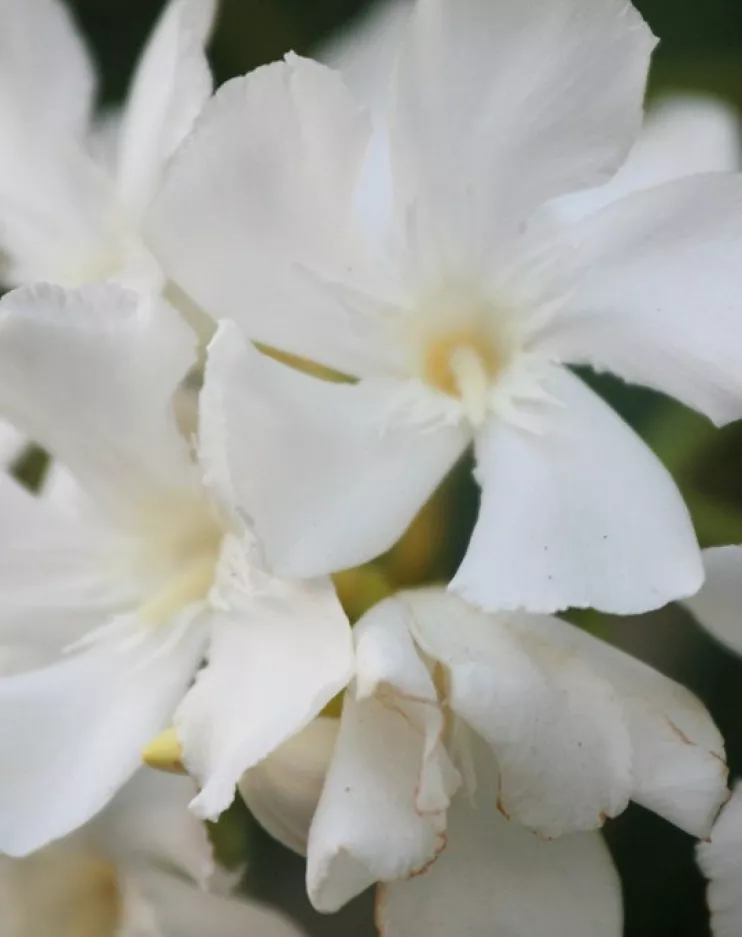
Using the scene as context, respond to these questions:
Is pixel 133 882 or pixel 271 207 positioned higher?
pixel 271 207

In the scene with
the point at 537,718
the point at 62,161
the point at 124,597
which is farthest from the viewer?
the point at 62,161

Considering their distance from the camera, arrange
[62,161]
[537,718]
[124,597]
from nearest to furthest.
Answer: [537,718] < [124,597] < [62,161]

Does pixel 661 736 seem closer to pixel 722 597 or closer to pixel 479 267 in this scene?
pixel 722 597

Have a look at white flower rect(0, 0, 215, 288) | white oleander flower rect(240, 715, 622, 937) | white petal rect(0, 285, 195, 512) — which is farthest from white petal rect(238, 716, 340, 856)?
white flower rect(0, 0, 215, 288)

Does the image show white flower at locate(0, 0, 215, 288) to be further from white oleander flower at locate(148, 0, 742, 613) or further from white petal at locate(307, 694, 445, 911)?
white petal at locate(307, 694, 445, 911)

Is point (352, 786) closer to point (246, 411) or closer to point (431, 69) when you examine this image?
point (246, 411)

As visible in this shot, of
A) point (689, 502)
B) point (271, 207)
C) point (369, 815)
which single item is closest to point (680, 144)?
point (689, 502)

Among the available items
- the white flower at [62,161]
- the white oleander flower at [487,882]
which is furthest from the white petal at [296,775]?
the white flower at [62,161]
